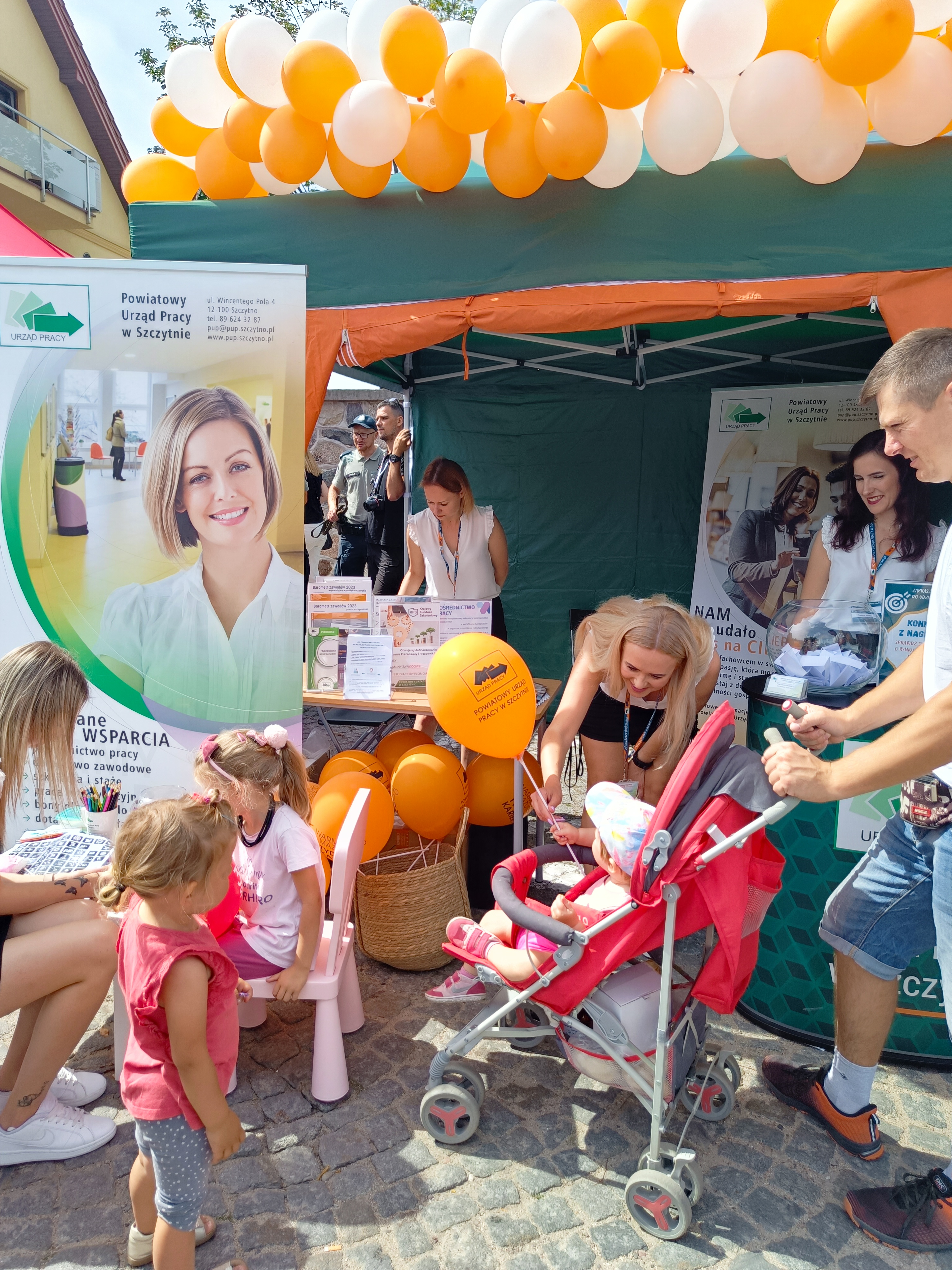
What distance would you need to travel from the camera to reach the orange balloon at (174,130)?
3.71 m

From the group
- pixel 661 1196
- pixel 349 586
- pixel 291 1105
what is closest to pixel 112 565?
pixel 349 586

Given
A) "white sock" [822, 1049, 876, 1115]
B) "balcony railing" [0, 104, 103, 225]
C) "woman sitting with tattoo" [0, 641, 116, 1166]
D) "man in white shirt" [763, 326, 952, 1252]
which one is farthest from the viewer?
"balcony railing" [0, 104, 103, 225]

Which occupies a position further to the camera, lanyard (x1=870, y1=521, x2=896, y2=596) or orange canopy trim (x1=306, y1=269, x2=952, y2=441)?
lanyard (x1=870, y1=521, x2=896, y2=596)

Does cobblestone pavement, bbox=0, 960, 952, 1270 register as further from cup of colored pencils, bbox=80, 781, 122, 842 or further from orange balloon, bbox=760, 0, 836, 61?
orange balloon, bbox=760, 0, 836, 61

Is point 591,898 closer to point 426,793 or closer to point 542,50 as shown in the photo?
point 426,793

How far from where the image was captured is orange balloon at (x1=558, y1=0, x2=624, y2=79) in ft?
9.57

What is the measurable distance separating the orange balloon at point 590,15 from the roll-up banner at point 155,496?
136 centimetres

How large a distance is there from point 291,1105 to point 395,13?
3744mm

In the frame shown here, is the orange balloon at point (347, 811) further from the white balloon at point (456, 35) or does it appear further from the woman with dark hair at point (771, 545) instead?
the woman with dark hair at point (771, 545)

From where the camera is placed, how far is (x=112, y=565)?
307cm

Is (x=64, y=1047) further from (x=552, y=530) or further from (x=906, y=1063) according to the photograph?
(x=552, y=530)

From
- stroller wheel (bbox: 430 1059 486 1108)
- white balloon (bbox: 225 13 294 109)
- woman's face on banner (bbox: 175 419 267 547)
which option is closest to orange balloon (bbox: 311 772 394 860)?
stroller wheel (bbox: 430 1059 486 1108)

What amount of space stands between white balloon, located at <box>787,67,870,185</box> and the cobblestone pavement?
3.11 meters

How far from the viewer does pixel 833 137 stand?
2.85 metres
